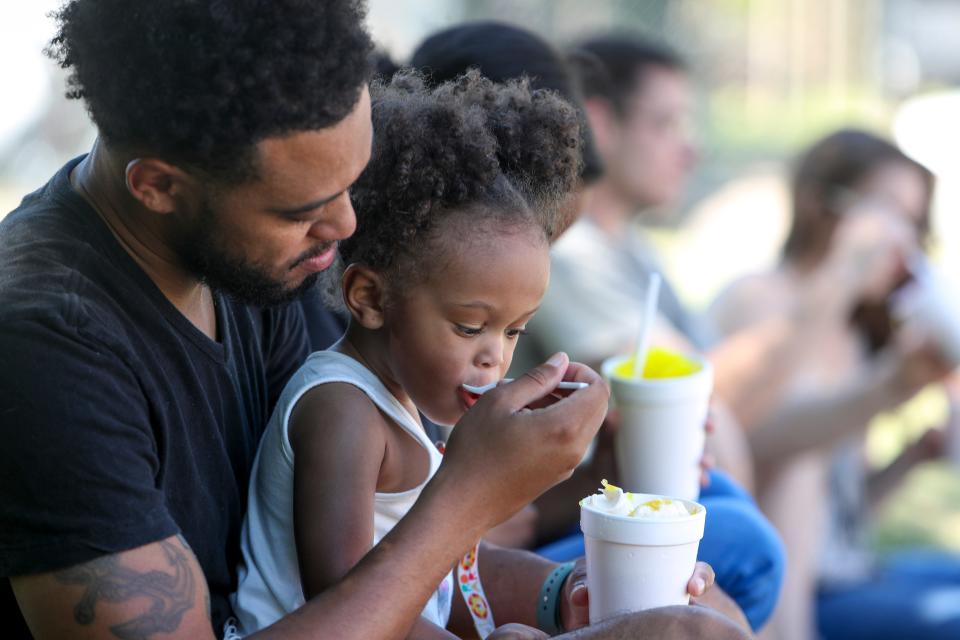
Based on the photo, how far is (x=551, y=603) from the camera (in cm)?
224

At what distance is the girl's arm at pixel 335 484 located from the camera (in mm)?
1868

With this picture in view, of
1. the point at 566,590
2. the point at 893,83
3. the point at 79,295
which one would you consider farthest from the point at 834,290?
the point at 893,83

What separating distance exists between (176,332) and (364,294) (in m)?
0.35

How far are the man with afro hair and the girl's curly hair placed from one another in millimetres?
150

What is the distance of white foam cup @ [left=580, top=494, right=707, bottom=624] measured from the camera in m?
1.82

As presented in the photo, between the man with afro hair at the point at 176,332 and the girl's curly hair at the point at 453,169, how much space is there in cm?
15

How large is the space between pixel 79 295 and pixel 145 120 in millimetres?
268

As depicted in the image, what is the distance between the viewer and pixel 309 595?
1.92 metres

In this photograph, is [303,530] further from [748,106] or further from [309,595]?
[748,106]

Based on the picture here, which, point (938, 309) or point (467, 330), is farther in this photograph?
point (938, 309)

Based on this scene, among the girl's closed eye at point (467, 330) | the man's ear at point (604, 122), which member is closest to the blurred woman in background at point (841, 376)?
the man's ear at point (604, 122)

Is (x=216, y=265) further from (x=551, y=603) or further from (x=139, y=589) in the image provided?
(x=551, y=603)

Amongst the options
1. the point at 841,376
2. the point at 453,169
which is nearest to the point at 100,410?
the point at 453,169

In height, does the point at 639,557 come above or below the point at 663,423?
above
